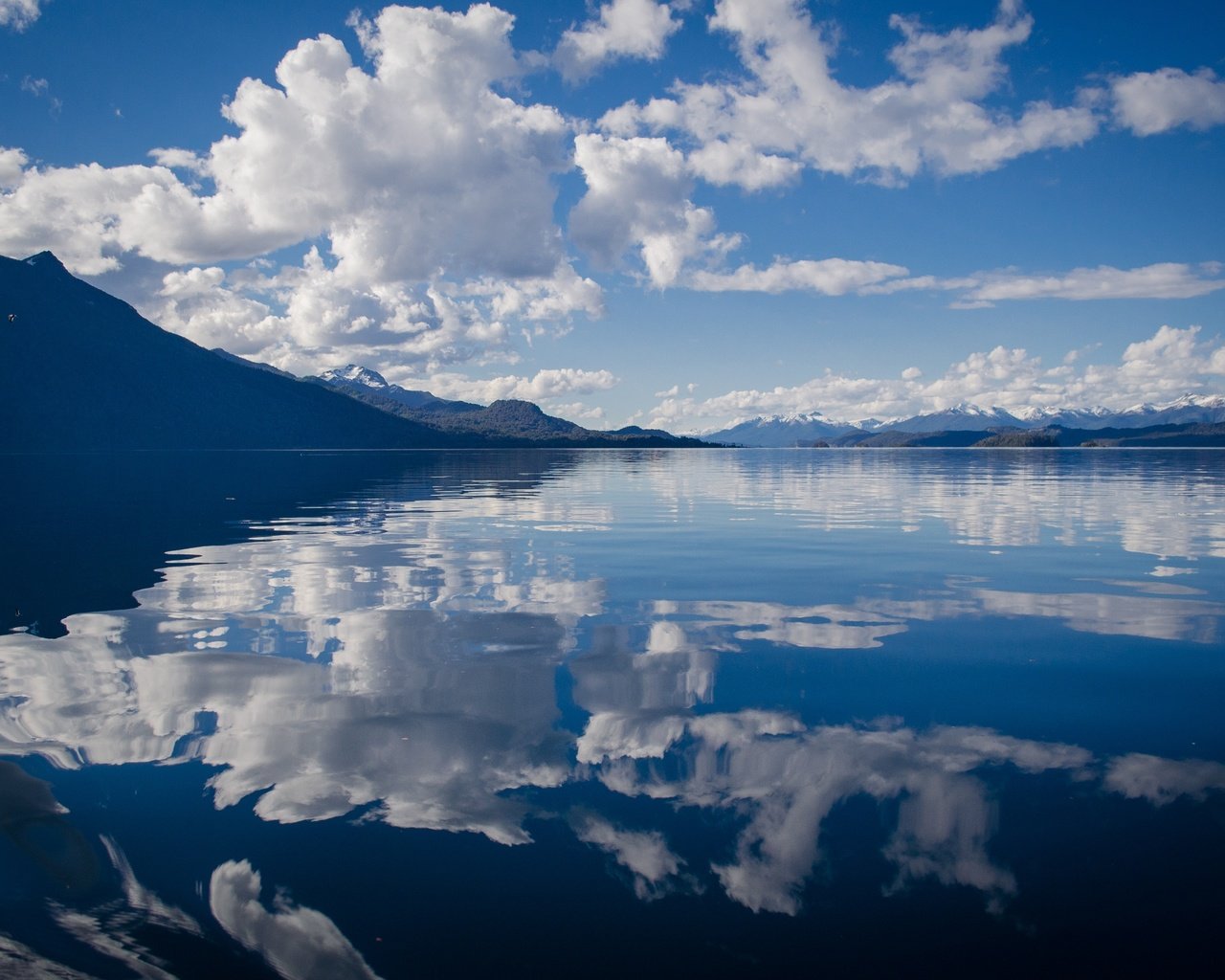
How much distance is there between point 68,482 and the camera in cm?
10044

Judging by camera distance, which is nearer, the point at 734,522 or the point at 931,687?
the point at 931,687

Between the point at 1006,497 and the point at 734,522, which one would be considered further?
the point at 1006,497

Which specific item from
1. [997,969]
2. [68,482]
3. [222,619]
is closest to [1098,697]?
[997,969]

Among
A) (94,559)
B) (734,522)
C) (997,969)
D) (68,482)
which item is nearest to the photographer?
(997,969)

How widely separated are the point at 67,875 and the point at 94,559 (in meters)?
28.1

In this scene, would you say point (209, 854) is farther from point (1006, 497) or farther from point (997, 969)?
point (1006, 497)

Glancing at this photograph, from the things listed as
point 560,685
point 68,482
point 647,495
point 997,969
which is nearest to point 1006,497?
point 647,495

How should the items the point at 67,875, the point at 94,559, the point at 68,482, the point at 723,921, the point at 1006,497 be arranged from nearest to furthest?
the point at 723,921 < the point at 67,875 < the point at 94,559 < the point at 1006,497 < the point at 68,482

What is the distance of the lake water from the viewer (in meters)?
8.55

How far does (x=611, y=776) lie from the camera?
12.2 m

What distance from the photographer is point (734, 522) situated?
1969 inches

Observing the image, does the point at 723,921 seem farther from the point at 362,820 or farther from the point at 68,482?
the point at 68,482

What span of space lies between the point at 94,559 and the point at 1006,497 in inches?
2569

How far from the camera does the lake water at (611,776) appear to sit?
28.1 ft
